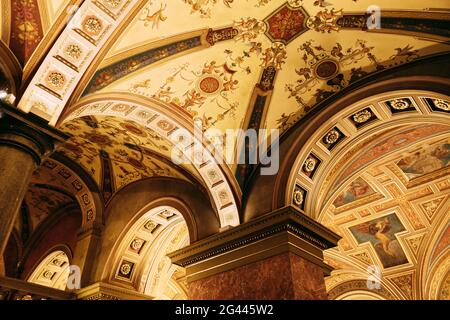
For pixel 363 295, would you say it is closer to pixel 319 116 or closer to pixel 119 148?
pixel 319 116

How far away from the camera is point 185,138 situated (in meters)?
8.26

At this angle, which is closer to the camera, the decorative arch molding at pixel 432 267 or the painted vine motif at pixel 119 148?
the painted vine motif at pixel 119 148

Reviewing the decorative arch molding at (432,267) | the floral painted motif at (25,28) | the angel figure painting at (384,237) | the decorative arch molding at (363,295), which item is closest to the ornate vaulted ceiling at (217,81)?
the floral painted motif at (25,28)

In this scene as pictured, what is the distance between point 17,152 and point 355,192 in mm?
9347

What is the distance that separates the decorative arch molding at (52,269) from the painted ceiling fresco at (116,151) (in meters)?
2.96

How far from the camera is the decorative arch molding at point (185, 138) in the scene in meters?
Answer: 7.39

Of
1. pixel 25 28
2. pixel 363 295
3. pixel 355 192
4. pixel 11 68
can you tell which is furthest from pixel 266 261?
pixel 363 295

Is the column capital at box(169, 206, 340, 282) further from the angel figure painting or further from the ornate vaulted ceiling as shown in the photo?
the angel figure painting

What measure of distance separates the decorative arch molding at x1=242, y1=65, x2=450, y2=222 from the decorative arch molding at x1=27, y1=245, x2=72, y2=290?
6.72m

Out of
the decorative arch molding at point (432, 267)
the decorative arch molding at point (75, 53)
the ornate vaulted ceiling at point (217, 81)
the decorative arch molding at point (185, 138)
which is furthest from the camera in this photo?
the decorative arch molding at point (432, 267)

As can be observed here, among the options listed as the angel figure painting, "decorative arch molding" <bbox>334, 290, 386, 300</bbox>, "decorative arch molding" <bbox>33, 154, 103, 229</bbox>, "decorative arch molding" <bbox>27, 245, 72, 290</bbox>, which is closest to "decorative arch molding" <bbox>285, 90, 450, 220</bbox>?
the angel figure painting

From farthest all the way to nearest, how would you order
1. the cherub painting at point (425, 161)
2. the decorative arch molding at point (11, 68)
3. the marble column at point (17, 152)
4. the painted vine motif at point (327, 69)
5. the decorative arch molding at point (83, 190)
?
the decorative arch molding at point (83, 190), the cherub painting at point (425, 161), the painted vine motif at point (327, 69), the decorative arch molding at point (11, 68), the marble column at point (17, 152)

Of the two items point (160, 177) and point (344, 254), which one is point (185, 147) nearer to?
point (160, 177)

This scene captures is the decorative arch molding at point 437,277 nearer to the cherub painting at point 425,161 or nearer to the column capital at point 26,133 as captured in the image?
the cherub painting at point 425,161
